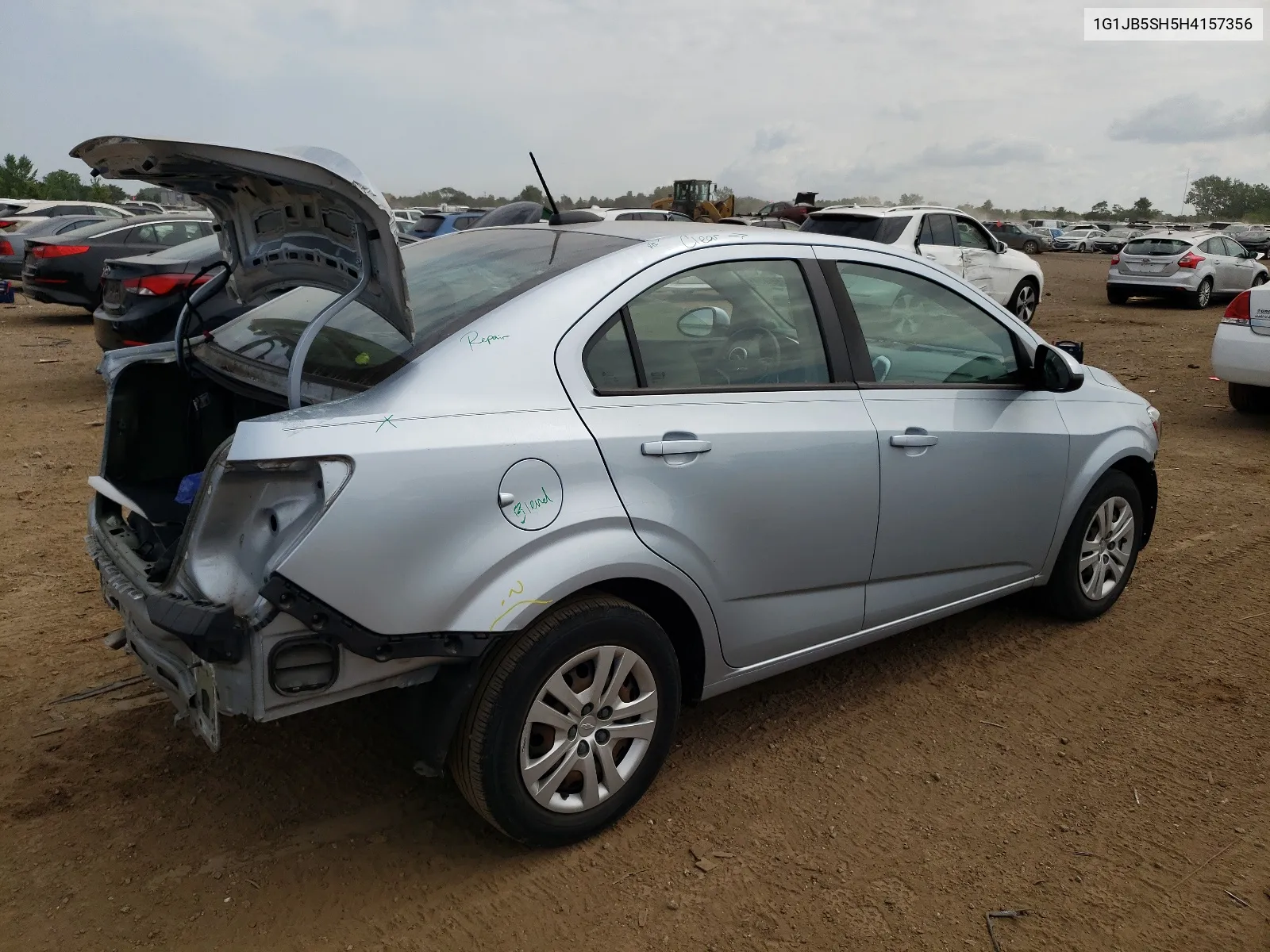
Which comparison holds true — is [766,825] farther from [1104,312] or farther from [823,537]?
[1104,312]

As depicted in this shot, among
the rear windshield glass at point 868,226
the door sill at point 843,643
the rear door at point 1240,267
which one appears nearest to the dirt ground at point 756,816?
the door sill at point 843,643

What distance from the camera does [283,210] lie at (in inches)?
114

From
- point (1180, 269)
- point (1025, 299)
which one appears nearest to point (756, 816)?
point (1025, 299)

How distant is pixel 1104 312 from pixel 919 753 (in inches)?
657

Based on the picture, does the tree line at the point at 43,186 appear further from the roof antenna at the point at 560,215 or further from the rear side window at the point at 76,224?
the roof antenna at the point at 560,215

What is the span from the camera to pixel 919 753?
3.50 m

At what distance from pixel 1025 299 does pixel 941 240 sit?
259 centimetres

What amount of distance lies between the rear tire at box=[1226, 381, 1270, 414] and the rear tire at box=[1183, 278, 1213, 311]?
10.7 metres

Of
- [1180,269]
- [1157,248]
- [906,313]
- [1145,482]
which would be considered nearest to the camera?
[906,313]

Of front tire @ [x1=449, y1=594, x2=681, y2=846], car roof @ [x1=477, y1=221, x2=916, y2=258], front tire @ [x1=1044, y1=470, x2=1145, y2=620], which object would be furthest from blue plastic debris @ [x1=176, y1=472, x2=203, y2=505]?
front tire @ [x1=1044, y1=470, x2=1145, y2=620]

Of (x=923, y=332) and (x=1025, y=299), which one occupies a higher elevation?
(x=923, y=332)

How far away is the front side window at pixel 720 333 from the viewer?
9.73 ft

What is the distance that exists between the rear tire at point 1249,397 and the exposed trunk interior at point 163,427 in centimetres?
849

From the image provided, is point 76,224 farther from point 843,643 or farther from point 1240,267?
point 1240,267
